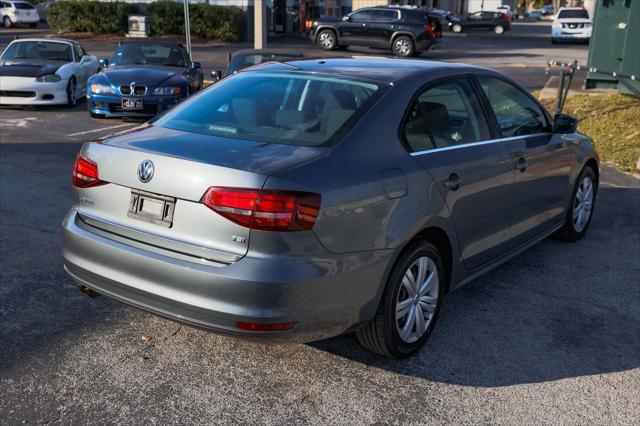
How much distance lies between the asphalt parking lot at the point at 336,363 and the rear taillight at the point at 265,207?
3.09ft

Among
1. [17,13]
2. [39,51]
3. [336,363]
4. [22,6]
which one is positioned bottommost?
[336,363]

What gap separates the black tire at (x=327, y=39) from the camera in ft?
93.5

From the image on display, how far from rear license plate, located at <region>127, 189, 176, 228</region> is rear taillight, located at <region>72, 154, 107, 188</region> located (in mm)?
282

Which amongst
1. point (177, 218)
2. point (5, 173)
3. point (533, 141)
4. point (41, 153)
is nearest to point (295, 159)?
point (177, 218)

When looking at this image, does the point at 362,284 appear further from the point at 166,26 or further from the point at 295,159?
the point at 166,26

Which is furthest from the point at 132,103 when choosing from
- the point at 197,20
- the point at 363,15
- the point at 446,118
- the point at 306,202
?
the point at 197,20

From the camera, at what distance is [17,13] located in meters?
40.0

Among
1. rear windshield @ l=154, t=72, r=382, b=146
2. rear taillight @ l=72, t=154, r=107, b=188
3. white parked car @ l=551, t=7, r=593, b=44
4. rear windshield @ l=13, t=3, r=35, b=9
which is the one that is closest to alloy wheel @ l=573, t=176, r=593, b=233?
rear windshield @ l=154, t=72, r=382, b=146

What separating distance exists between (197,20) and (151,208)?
1166 inches

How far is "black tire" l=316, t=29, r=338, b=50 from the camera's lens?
93.5ft

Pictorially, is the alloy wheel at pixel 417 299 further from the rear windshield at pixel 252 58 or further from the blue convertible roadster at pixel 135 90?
the blue convertible roadster at pixel 135 90

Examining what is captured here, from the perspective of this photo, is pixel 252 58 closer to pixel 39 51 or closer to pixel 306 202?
pixel 39 51

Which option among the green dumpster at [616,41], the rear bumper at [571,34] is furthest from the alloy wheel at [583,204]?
the rear bumper at [571,34]

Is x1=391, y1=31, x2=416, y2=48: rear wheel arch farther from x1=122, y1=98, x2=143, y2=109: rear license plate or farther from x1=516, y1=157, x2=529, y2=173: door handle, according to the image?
x1=516, y1=157, x2=529, y2=173: door handle
